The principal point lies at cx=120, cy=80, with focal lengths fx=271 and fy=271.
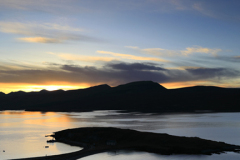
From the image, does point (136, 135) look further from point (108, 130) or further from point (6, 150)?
point (6, 150)

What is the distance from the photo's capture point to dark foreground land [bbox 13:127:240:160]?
272ft

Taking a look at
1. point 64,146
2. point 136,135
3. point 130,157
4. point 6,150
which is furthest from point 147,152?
point 6,150

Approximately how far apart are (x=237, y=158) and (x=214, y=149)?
→ 27.7ft

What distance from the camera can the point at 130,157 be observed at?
82188 millimetres

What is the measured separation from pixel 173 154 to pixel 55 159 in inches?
1383

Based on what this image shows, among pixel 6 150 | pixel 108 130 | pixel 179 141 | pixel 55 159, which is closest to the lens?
pixel 55 159

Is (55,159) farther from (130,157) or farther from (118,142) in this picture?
(118,142)

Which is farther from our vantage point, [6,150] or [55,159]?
[6,150]

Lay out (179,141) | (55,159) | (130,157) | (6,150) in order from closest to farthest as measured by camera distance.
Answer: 1. (55,159)
2. (130,157)
3. (179,141)
4. (6,150)

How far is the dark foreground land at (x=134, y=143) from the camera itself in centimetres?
8288

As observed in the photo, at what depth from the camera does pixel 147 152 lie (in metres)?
86.6

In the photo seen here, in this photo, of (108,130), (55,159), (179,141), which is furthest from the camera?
(108,130)

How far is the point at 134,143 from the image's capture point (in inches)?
3718

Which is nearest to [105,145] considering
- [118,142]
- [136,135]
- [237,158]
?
[118,142]
